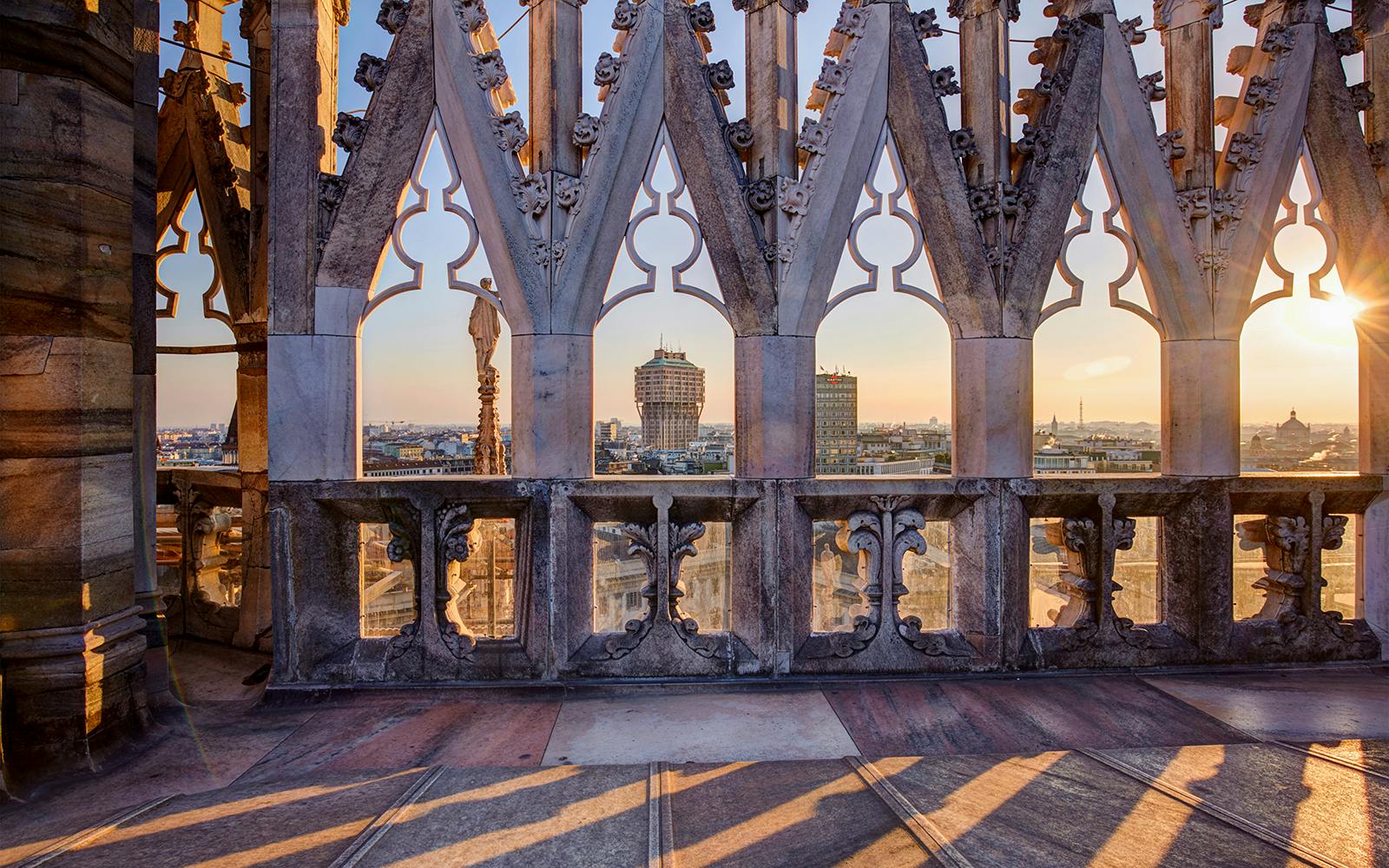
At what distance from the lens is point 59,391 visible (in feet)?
10.1

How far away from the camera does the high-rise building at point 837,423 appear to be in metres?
4.54

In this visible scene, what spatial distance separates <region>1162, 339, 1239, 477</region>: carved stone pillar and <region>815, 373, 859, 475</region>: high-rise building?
2.00 metres

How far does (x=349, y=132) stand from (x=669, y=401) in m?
2.63

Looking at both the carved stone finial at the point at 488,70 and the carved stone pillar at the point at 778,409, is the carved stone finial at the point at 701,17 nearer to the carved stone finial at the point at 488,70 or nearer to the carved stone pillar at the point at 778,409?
the carved stone finial at the point at 488,70

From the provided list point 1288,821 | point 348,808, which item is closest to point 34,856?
point 348,808

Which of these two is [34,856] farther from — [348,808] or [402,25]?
[402,25]

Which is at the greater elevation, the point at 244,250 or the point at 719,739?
the point at 244,250

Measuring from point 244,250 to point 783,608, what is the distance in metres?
4.48

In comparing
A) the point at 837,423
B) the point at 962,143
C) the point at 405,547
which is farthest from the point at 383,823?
the point at 962,143

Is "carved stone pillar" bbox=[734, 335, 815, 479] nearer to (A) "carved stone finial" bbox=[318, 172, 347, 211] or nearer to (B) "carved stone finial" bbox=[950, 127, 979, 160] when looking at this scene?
(B) "carved stone finial" bbox=[950, 127, 979, 160]

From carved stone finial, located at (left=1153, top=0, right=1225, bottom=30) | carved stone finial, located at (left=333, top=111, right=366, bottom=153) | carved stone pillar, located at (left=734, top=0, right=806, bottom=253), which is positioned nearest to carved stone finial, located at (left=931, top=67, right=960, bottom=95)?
carved stone pillar, located at (left=734, top=0, right=806, bottom=253)

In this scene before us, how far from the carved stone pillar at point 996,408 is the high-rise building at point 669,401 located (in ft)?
5.56

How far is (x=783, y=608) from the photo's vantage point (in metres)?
4.05

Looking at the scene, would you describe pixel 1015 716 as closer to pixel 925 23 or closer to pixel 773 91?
pixel 773 91
